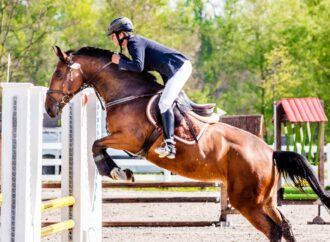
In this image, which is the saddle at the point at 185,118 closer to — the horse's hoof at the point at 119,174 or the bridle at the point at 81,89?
the bridle at the point at 81,89

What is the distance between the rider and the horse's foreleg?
36 cm

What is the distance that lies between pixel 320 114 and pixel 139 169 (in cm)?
1252

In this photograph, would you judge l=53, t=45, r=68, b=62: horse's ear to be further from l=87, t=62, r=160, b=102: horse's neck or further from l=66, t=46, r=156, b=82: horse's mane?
l=87, t=62, r=160, b=102: horse's neck

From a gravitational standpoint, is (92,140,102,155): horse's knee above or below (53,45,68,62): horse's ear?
below

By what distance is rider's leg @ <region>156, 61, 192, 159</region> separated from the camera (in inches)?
288

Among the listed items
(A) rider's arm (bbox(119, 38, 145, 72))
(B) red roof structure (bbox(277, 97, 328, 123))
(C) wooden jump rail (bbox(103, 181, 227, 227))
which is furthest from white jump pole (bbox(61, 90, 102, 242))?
(B) red roof structure (bbox(277, 97, 328, 123))

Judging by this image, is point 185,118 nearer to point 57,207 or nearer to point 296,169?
point 296,169

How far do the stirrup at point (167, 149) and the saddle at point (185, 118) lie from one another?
182mm

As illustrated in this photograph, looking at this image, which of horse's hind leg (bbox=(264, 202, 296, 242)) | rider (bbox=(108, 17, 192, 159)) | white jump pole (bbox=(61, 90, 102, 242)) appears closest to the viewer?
white jump pole (bbox=(61, 90, 102, 242))

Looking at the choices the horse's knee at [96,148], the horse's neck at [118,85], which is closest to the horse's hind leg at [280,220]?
the horse's neck at [118,85]

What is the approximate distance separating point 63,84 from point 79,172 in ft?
2.72

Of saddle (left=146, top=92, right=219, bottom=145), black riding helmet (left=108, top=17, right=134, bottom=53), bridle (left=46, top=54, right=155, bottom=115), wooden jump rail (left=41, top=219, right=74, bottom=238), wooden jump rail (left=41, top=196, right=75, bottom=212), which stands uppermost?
black riding helmet (left=108, top=17, right=134, bottom=53)

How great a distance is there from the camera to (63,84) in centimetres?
756

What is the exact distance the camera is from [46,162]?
1875cm
